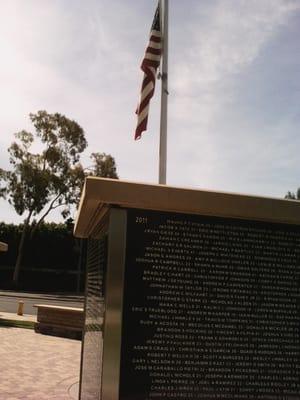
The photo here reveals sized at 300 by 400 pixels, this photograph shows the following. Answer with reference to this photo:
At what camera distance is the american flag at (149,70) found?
9.99 metres

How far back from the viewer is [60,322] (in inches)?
631

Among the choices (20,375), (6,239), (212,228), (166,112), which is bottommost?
(20,375)

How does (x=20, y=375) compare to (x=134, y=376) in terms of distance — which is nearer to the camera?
(x=134, y=376)

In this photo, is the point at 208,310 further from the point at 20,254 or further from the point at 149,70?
the point at 20,254

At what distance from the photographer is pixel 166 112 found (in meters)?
10.4

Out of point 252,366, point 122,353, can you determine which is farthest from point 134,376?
point 252,366

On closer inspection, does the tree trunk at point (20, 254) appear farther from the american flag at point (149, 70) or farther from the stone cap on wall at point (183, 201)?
the stone cap on wall at point (183, 201)

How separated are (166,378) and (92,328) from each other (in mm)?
1323

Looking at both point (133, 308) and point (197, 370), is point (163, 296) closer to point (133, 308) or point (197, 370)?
point (133, 308)

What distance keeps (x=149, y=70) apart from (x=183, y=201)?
23.4ft

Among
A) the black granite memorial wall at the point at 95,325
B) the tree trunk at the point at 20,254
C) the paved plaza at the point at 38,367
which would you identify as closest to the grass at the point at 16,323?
the paved plaza at the point at 38,367

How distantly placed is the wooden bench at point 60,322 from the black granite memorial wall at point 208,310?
39.9ft

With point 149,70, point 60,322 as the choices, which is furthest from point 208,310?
point 60,322

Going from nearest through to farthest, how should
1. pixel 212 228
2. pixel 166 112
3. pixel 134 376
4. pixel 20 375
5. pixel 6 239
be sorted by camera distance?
pixel 134 376 < pixel 212 228 < pixel 20 375 < pixel 166 112 < pixel 6 239
